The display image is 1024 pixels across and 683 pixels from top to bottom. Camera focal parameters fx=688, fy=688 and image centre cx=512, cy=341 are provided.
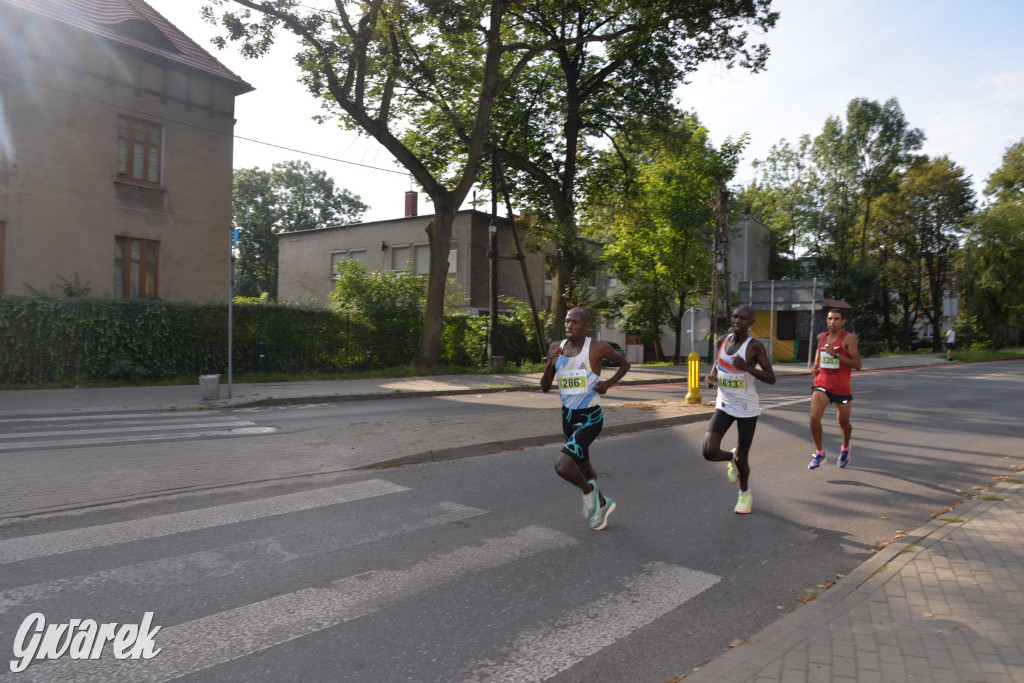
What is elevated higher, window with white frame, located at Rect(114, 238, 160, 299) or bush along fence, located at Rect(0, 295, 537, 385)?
window with white frame, located at Rect(114, 238, 160, 299)

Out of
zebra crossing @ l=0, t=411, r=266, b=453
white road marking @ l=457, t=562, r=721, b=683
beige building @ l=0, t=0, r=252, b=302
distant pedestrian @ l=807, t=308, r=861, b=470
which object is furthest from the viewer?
beige building @ l=0, t=0, r=252, b=302

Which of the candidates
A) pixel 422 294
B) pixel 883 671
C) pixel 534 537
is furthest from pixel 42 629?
pixel 422 294

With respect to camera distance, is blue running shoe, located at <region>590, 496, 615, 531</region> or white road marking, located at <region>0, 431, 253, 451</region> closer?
blue running shoe, located at <region>590, 496, 615, 531</region>

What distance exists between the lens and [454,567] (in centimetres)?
454

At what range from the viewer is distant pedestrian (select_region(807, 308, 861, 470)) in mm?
7891

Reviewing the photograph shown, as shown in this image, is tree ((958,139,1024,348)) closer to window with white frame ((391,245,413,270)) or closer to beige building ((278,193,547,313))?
beige building ((278,193,547,313))

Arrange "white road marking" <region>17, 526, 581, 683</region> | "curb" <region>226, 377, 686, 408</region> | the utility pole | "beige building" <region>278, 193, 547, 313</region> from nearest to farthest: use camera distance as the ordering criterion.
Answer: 1. "white road marking" <region>17, 526, 581, 683</region>
2. "curb" <region>226, 377, 686, 408</region>
3. the utility pole
4. "beige building" <region>278, 193, 547, 313</region>

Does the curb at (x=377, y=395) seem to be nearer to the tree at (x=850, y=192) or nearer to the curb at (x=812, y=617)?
the curb at (x=812, y=617)

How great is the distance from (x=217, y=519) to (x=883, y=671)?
4.67 metres

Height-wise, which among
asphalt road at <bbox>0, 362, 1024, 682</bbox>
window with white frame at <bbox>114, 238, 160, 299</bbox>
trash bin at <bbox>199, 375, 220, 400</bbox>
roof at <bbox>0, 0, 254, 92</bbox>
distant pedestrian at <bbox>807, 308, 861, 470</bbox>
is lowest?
asphalt road at <bbox>0, 362, 1024, 682</bbox>

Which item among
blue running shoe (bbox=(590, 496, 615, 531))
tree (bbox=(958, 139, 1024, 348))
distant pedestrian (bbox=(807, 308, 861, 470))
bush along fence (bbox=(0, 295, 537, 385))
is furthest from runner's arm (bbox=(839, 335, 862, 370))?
tree (bbox=(958, 139, 1024, 348))

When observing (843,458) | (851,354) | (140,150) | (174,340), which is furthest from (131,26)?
(843,458)

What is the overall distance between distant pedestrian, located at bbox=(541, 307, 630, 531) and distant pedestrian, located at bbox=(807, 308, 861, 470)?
143 inches

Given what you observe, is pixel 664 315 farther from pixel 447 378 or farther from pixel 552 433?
pixel 552 433
